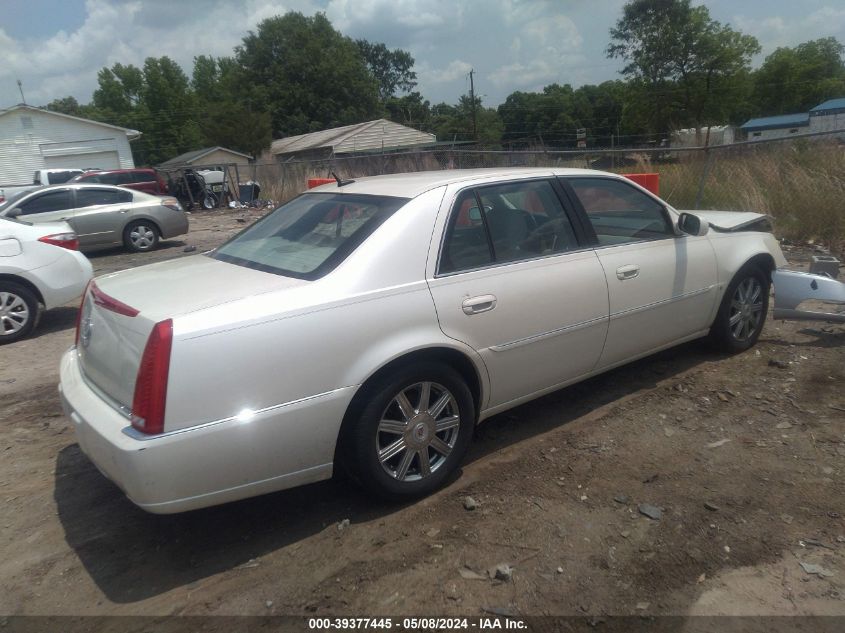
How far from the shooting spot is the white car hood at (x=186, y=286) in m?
2.99

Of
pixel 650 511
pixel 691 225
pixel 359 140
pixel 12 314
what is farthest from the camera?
pixel 359 140

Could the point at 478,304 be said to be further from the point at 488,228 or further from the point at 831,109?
the point at 831,109

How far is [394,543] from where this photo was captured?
10.4 ft

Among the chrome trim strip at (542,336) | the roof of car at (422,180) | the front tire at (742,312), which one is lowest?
the front tire at (742,312)

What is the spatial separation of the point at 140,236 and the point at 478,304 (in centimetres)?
1234

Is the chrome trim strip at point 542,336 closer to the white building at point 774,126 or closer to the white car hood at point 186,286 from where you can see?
the white car hood at point 186,286

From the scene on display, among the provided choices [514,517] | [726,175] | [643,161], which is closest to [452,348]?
[514,517]

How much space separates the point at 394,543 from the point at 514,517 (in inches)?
24.6

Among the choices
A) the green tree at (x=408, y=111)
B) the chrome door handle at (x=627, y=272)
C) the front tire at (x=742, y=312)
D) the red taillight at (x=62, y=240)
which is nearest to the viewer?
the chrome door handle at (x=627, y=272)

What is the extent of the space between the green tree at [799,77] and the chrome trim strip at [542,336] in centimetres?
8127

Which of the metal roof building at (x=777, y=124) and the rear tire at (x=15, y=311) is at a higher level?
the metal roof building at (x=777, y=124)

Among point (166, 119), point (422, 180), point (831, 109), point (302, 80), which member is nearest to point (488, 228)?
point (422, 180)

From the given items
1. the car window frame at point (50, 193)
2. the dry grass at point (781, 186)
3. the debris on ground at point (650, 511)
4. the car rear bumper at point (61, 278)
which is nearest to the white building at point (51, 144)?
the car window frame at point (50, 193)

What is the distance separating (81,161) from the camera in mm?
37312
